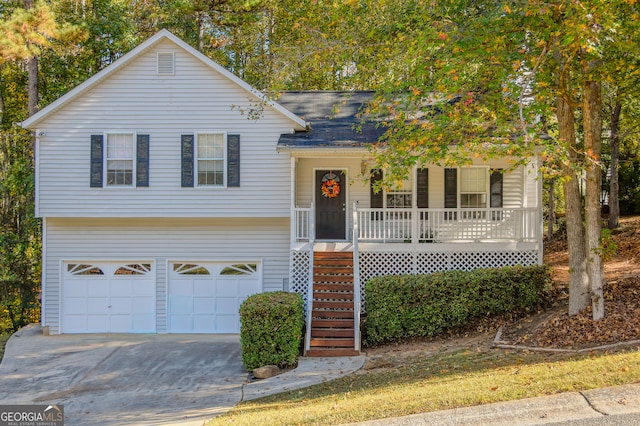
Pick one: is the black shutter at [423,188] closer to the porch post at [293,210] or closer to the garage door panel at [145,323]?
the porch post at [293,210]

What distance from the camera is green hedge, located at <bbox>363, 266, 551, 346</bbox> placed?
1255 centimetres

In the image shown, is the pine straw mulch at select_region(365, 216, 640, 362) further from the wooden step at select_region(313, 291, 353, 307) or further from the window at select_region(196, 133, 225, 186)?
the window at select_region(196, 133, 225, 186)

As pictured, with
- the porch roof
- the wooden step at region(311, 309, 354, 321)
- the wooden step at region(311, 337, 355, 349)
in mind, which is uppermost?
the porch roof

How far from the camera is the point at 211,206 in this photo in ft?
49.0

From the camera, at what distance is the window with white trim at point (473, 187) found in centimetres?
1553

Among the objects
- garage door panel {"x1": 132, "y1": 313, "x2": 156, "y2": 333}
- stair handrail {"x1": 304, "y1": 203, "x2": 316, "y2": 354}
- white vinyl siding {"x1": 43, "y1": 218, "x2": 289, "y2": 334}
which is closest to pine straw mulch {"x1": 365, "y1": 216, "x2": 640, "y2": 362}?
stair handrail {"x1": 304, "y1": 203, "x2": 316, "y2": 354}

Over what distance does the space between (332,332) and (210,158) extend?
19.5 feet

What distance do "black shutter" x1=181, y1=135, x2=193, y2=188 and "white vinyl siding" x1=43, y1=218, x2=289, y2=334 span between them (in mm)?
1166

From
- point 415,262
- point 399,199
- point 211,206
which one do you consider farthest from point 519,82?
point 211,206

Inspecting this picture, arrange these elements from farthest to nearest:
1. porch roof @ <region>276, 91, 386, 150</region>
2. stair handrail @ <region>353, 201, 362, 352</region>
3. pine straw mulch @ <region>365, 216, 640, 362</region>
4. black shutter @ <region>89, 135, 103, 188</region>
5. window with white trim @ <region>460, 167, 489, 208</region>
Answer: window with white trim @ <region>460, 167, 489, 208</region> < black shutter @ <region>89, 135, 103, 188</region> < porch roof @ <region>276, 91, 386, 150</region> < stair handrail @ <region>353, 201, 362, 352</region> < pine straw mulch @ <region>365, 216, 640, 362</region>

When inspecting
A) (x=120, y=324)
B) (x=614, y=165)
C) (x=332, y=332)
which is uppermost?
(x=614, y=165)

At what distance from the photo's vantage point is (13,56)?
1808 cm

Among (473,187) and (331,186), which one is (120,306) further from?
(473,187)

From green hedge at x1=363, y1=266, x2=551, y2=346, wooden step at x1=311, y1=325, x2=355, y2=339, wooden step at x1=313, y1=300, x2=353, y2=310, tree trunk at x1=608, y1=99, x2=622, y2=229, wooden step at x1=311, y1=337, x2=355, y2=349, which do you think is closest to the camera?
wooden step at x1=311, y1=337, x2=355, y2=349
